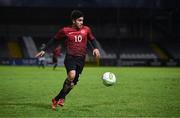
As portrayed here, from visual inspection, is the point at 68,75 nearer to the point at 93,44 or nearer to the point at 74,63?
the point at 74,63

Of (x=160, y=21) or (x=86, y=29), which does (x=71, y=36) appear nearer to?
(x=86, y=29)

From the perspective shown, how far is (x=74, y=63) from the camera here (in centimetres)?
1249

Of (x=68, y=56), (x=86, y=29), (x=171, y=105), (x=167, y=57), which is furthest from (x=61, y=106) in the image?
(x=167, y=57)

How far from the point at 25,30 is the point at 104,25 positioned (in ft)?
33.4

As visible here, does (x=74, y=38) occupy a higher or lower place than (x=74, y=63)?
higher

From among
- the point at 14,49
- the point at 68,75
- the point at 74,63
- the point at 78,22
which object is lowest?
the point at 14,49

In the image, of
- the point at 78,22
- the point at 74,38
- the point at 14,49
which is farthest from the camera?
the point at 14,49

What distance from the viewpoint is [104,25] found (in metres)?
63.6

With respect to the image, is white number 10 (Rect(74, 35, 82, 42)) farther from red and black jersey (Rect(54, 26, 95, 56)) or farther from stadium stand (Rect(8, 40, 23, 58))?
stadium stand (Rect(8, 40, 23, 58))

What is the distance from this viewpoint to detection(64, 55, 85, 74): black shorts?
12438 mm

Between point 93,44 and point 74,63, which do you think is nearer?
point 74,63

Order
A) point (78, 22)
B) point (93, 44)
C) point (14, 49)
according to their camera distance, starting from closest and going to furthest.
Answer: point (78, 22), point (93, 44), point (14, 49)

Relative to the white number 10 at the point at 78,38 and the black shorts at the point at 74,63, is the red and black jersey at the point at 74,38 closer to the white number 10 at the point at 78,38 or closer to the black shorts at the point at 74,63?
the white number 10 at the point at 78,38

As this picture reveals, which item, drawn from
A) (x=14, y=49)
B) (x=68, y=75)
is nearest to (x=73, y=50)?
(x=68, y=75)
